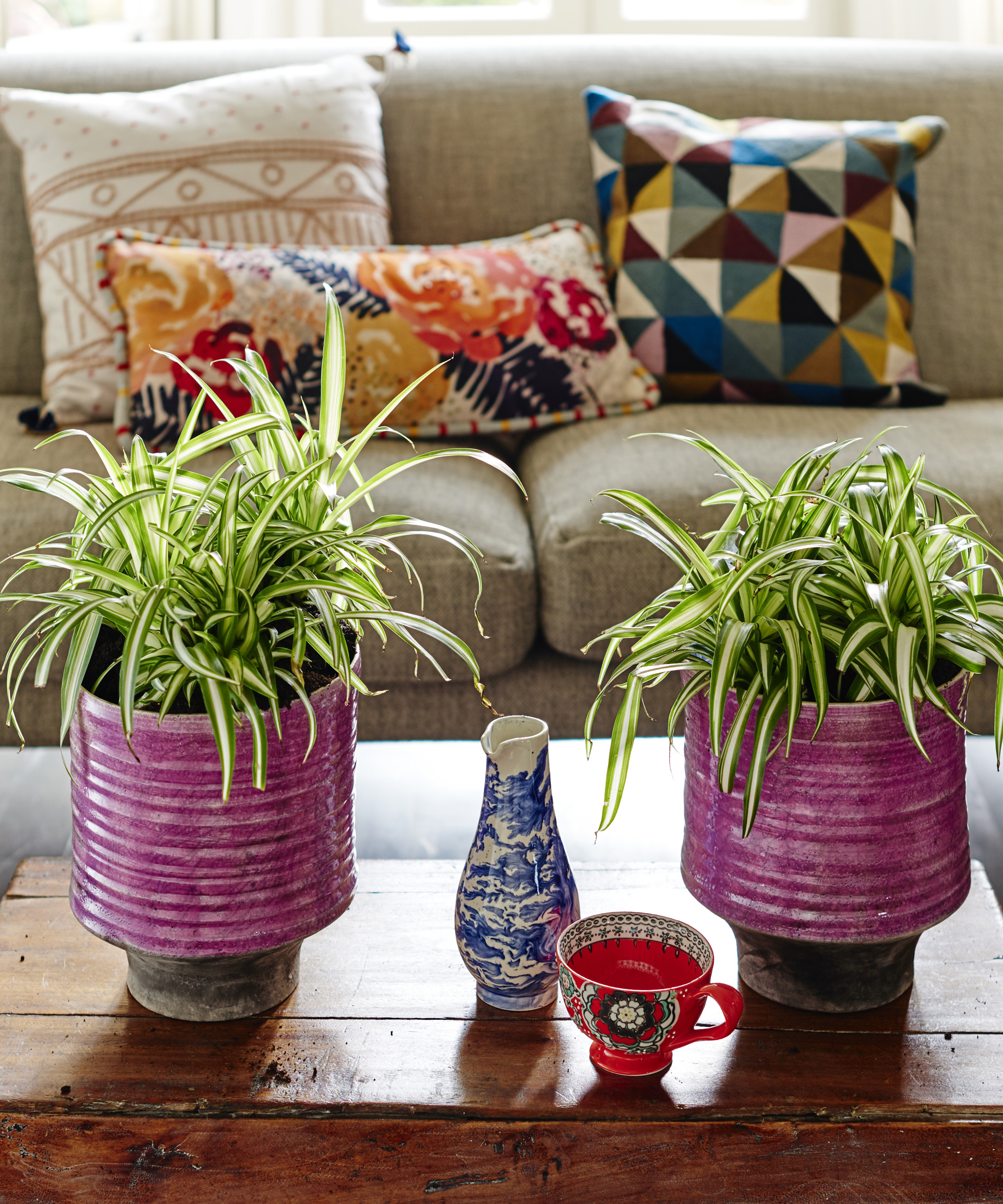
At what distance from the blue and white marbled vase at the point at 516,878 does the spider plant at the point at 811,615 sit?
44 millimetres

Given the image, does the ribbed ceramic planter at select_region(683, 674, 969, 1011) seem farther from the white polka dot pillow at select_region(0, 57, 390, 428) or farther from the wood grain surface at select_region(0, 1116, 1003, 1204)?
the white polka dot pillow at select_region(0, 57, 390, 428)

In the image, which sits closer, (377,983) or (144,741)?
(144,741)

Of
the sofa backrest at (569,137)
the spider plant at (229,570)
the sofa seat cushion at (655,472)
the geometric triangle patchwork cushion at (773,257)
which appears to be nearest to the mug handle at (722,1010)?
the spider plant at (229,570)

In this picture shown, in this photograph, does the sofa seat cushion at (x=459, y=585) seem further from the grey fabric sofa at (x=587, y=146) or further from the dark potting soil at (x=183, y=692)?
the dark potting soil at (x=183, y=692)

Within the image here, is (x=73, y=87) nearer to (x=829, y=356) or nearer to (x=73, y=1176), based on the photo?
(x=829, y=356)

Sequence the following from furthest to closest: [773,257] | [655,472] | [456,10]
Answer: [456,10]
[773,257]
[655,472]

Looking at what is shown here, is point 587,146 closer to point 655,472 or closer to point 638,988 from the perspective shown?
point 655,472

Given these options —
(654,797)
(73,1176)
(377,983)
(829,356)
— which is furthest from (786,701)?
(829,356)

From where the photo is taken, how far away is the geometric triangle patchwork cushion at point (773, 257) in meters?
1.69

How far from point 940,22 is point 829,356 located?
166 centimetres

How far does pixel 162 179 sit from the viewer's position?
1.67 metres

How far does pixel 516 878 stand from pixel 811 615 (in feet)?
0.79

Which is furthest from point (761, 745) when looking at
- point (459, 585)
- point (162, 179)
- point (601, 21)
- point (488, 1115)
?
point (601, 21)

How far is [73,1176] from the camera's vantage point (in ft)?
2.17
